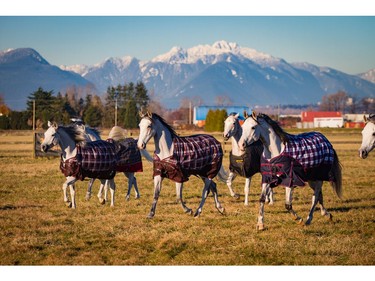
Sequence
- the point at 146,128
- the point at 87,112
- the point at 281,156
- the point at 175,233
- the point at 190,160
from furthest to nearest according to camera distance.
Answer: the point at 87,112 < the point at 190,160 < the point at 146,128 < the point at 281,156 < the point at 175,233

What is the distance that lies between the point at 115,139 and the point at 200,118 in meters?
104

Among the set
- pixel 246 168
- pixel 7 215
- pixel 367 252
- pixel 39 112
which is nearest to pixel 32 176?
pixel 7 215

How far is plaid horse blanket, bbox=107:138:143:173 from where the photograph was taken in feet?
47.6

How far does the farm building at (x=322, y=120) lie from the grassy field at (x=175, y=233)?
111 metres

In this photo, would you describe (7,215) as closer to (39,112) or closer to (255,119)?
(255,119)

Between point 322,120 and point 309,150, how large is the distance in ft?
409

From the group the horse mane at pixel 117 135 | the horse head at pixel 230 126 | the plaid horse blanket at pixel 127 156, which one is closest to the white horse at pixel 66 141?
the plaid horse blanket at pixel 127 156

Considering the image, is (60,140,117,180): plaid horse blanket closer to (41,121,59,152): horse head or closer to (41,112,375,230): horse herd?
(41,112,375,230): horse herd

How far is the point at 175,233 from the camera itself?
34.6 ft

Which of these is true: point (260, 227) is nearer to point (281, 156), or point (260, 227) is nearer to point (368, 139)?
point (281, 156)

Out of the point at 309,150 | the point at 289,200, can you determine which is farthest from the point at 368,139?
the point at 289,200

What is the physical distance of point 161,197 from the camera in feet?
52.1

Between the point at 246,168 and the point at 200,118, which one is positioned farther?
the point at 200,118

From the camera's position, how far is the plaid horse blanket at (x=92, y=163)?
13.2 meters
